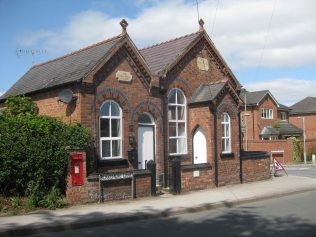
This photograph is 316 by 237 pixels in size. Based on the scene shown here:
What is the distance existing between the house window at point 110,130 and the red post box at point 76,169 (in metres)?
2.43

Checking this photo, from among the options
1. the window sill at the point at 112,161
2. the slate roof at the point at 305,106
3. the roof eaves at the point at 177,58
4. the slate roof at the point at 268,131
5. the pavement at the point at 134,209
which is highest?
the slate roof at the point at 305,106

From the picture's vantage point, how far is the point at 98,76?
1553cm

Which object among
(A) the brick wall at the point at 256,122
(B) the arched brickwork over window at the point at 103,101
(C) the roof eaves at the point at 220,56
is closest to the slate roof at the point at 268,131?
(A) the brick wall at the point at 256,122

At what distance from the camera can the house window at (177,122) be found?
18656mm

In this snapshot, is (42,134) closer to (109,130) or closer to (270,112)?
(109,130)

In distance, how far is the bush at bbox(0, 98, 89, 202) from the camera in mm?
12039

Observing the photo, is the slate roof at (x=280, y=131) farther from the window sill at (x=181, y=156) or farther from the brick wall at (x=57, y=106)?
the brick wall at (x=57, y=106)

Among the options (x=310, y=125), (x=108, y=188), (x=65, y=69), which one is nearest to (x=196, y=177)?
(x=108, y=188)

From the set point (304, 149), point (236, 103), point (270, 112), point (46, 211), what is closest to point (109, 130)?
point (46, 211)

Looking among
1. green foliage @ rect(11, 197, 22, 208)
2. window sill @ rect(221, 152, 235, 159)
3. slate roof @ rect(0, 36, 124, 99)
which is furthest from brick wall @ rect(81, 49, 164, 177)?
green foliage @ rect(11, 197, 22, 208)

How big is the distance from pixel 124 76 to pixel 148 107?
1.73 meters

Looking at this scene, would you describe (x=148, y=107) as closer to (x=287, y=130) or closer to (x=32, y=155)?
(x=32, y=155)

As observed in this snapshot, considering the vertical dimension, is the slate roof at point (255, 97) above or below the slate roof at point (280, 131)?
above

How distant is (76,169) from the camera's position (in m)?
12.9
